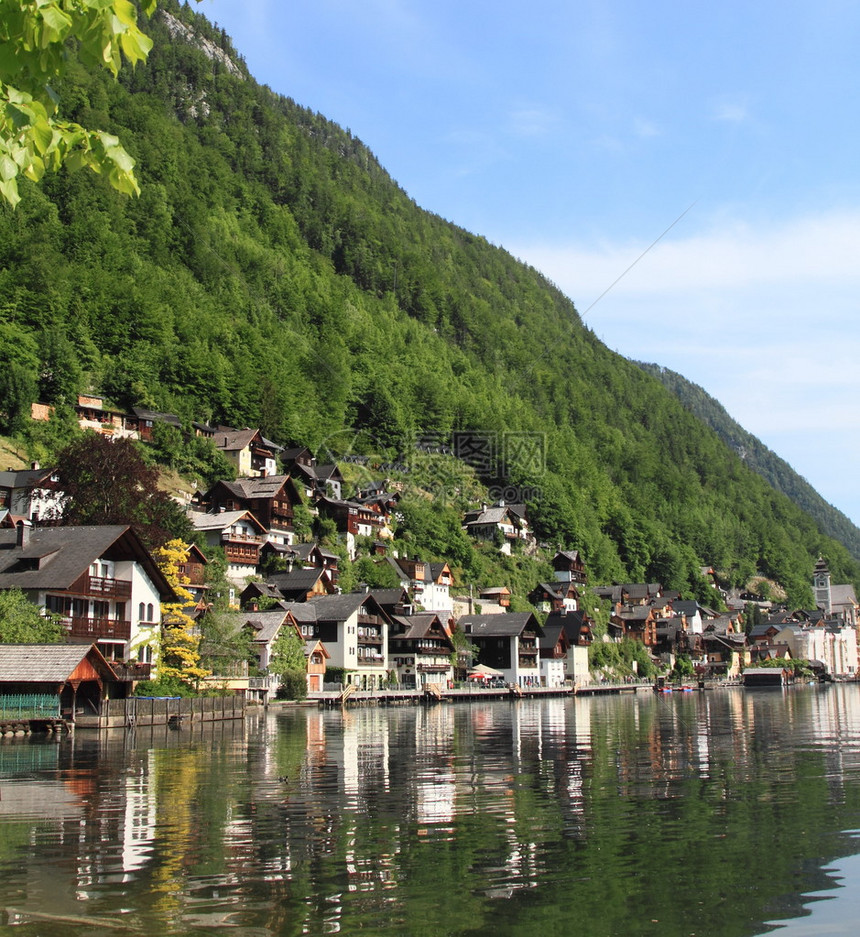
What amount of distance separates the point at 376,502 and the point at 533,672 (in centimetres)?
2956

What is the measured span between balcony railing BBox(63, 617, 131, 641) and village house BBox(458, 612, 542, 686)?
211 ft

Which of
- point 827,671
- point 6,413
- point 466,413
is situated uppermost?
point 466,413

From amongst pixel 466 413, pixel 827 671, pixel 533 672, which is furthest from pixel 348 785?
pixel 827 671

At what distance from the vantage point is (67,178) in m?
152

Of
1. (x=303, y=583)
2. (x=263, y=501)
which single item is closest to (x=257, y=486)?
(x=263, y=501)

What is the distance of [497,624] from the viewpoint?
379 feet

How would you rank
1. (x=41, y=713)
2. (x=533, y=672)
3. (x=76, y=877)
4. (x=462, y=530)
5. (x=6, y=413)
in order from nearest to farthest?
(x=76, y=877) → (x=41, y=713) → (x=6, y=413) → (x=533, y=672) → (x=462, y=530)

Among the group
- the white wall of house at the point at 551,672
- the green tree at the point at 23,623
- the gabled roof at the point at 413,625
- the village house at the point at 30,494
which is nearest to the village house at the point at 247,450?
the gabled roof at the point at 413,625

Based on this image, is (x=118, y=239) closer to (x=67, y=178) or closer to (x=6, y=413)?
(x=67, y=178)

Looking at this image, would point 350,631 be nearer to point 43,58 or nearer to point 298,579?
point 298,579

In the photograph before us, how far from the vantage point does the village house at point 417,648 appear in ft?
331

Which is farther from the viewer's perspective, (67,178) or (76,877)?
(67,178)

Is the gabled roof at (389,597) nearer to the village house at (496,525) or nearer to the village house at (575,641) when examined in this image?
the village house at (575,641)

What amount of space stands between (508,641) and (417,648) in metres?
16.8
